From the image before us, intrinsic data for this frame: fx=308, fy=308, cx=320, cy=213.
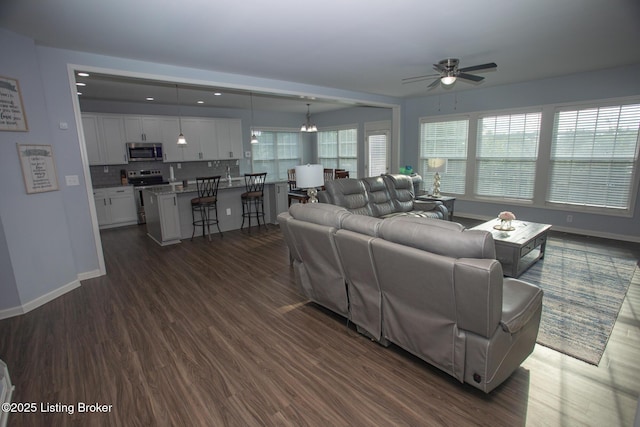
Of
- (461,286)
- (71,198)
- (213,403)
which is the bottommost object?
(213,403)

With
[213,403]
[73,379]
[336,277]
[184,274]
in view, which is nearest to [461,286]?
[336,277]

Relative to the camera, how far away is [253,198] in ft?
20.5

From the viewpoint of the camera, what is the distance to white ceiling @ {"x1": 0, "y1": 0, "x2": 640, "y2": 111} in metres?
2.57

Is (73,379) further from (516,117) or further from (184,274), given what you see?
(516,117)

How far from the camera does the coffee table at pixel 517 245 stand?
354cm

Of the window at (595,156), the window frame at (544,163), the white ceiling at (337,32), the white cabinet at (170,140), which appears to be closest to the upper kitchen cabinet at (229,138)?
the white cabinet at (170,140)

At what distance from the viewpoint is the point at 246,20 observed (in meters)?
2.79

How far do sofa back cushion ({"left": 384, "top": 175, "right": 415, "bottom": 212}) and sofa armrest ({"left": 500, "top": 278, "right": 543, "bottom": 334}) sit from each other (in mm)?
3280

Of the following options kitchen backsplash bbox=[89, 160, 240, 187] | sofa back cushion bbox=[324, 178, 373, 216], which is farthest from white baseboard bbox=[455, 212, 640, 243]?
kitchen backsplash bbox=[89, 160, 240, 187]

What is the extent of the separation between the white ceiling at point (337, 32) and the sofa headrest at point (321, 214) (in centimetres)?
167

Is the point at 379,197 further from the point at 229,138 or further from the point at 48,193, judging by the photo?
the point at 229,138

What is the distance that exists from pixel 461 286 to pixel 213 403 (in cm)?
169

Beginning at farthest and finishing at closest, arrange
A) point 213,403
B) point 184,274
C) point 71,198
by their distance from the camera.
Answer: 1. point 184,274
2. point 71,198
3. point 213,403

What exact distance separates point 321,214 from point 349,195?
2249mm
